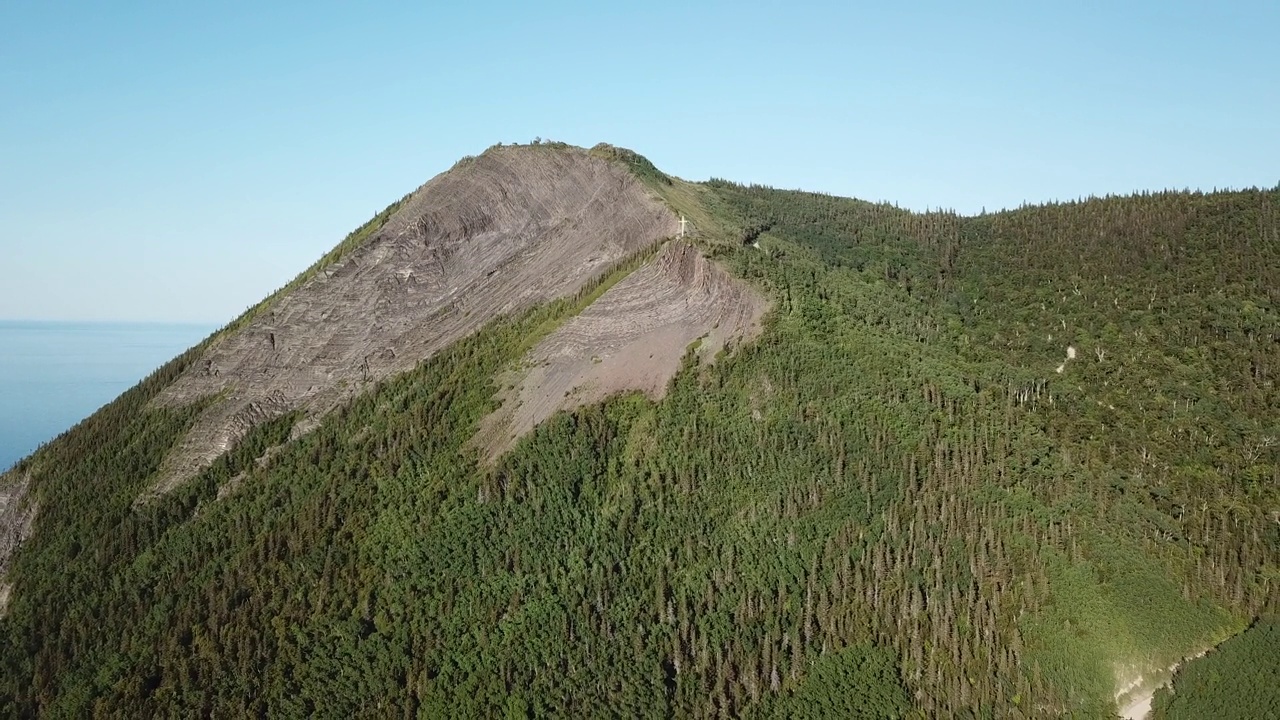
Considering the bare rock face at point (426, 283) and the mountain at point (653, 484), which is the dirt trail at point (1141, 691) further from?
the bare rock face at point (426, 283)

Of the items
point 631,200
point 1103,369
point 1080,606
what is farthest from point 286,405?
point 1103,369

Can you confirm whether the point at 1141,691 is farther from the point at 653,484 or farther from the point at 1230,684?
the point at 653,484

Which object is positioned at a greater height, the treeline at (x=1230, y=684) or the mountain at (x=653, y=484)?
the mountain at (x=653, y=484)

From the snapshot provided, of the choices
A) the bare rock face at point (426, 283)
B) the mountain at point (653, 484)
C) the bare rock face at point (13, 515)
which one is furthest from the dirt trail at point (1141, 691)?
the bare rock face at point (13, 515)

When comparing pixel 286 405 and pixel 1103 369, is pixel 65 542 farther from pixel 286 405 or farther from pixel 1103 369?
pixel 1103 369

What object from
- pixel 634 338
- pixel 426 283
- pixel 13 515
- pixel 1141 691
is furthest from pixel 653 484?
pixel 13 515

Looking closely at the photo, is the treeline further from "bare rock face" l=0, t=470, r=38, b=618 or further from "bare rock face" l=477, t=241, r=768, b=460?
"bare rock face" l=0, t=470, r=38, b=618
